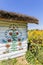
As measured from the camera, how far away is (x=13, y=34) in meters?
9.13

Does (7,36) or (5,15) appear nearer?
(5,15)

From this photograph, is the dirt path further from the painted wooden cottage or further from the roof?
the roof

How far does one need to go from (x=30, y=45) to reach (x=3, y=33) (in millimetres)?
2773

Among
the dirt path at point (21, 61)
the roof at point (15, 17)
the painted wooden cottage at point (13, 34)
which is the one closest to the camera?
the roof at point (15, 17)

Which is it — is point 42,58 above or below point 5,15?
below

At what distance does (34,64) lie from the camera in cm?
862

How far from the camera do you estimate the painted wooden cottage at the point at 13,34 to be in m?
8.41

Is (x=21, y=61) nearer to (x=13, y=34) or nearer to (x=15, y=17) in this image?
(x=13, y=34)

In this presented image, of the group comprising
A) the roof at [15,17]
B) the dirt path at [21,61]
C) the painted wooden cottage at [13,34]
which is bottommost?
the dirt path at [21,61]

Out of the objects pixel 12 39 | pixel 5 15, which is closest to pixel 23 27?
pixel 12 39

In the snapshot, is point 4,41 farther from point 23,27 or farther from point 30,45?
point 30,45

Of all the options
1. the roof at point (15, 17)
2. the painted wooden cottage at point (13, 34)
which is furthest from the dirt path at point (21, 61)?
the roof at point (15, 17)

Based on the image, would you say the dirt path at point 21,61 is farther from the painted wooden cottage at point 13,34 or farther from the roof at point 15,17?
the roof at point 15,17

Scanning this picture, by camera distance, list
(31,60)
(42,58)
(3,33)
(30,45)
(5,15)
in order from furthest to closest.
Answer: (30,45), (42,58), (31,60), (3,33), (5,15)
